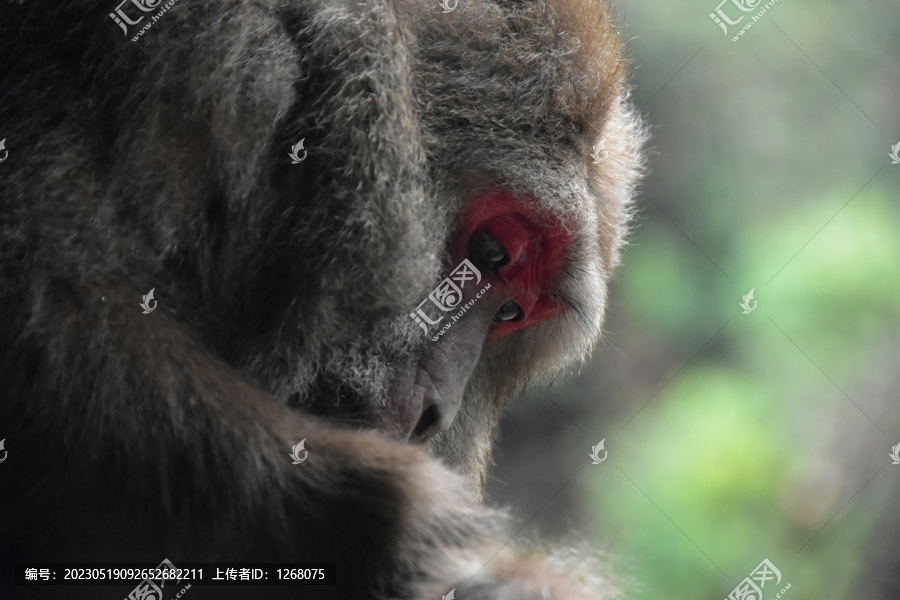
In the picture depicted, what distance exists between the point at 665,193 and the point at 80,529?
5228 millimetres

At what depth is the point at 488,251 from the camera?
2.63m

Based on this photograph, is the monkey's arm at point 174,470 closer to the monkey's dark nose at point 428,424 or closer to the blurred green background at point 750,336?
the monkey's dark nose at point 428,424

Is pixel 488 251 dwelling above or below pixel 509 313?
above

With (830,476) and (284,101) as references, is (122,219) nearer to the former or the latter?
(284,101)

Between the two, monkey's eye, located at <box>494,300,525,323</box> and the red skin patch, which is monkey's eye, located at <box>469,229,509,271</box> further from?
monkey's eye, located at <box>494,300,525,323</box>

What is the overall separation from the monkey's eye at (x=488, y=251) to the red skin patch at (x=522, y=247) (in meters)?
0.01

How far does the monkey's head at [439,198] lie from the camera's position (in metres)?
2.24

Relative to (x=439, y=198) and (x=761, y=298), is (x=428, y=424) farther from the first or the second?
(x=761, y=298)

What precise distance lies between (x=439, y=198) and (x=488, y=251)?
0.27 m

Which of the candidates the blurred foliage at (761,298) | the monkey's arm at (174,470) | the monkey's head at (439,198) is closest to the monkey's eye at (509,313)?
the monkey's head at (439,198)

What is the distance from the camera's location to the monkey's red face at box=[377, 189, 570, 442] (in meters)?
2.47

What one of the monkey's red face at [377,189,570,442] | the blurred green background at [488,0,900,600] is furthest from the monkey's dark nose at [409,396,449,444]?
the blurred green background at [488,0,900,600]

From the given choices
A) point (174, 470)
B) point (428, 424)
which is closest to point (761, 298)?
point (428, 424)

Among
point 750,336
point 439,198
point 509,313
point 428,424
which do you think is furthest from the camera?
point 750,336
